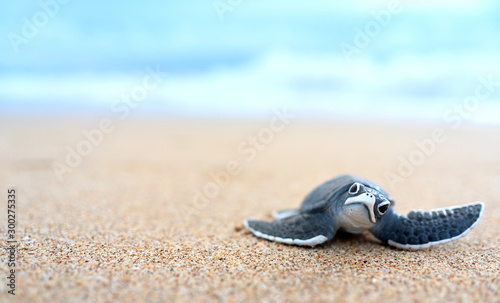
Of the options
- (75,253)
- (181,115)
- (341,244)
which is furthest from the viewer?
(181,115)

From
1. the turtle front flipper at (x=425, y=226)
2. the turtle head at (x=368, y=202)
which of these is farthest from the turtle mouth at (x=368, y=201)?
the turtle front flipper at (x=425, y=226)

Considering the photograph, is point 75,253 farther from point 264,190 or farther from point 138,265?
point 264,190

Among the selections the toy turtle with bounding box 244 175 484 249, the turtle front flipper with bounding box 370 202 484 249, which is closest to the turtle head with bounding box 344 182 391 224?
the toy turtle with bounding box 244 175 484 249

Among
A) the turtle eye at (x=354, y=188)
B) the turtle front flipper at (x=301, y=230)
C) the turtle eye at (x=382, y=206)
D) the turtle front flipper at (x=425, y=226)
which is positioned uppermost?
the turtle eye at (x=354, y=188)

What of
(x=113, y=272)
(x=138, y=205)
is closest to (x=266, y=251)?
(x=113, y=272)

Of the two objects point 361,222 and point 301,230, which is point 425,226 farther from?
point 301,230

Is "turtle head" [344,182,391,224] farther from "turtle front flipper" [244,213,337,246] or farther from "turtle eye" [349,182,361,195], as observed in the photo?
"turtle front flipper" [244,213,337,246]

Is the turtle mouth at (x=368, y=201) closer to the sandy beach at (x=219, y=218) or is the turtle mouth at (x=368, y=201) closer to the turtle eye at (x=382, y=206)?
the turtle eye at (x=382, y=206)

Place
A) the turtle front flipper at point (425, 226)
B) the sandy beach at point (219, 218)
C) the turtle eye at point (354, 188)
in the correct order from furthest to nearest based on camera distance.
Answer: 1. the turtle front flipper at point (425, 226)
2. the turtle eye at point (354, 188)
3. the sandy beach at point (219, 218)
